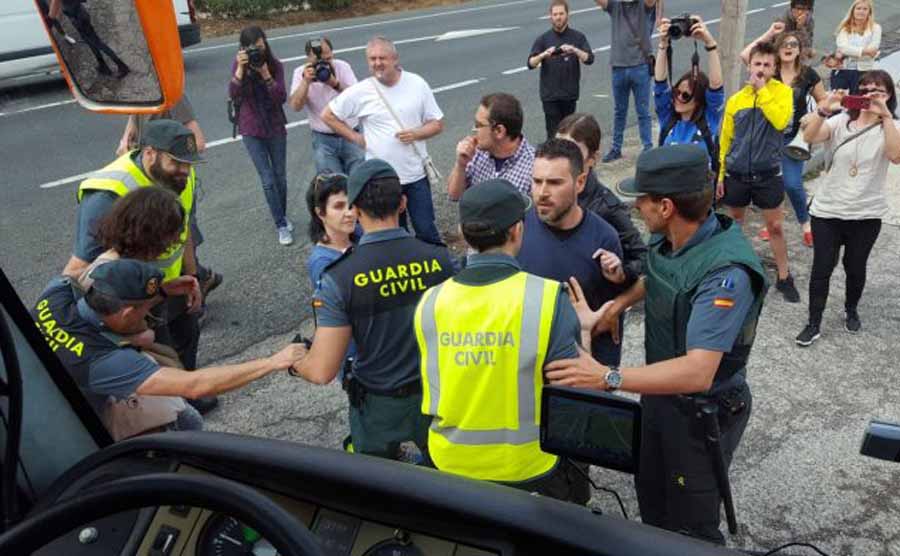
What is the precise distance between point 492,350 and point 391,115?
3.98 meters

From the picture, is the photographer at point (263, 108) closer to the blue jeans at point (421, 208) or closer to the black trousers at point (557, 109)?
the blue jeans at point (421, 208)

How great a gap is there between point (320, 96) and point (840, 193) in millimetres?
4185

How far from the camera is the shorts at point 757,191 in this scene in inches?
233

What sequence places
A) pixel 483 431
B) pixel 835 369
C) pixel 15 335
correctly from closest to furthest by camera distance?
1. pixel 15 335
2. pixel 483 431
3. pixel 835 369

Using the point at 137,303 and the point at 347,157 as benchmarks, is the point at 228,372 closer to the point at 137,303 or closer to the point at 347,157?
the point at 137,303

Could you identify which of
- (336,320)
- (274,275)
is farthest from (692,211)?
(274,275)

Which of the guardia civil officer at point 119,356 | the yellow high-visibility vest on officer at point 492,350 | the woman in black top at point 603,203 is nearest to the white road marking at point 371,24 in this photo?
the woman in black top at point 603,203

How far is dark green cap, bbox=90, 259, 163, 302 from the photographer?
3068mm

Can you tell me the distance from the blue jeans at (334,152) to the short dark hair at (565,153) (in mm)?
3406

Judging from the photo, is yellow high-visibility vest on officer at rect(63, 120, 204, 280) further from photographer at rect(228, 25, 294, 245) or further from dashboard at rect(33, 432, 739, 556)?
photographer at rect(228, 25, 294, 245)

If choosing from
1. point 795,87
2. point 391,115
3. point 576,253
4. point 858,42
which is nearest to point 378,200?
point 576,253

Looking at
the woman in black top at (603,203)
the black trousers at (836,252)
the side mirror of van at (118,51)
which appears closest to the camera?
the side mirror of van at (118,51)

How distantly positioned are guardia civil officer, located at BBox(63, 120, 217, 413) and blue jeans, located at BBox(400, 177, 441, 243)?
205 centimetres

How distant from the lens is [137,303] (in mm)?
3135
